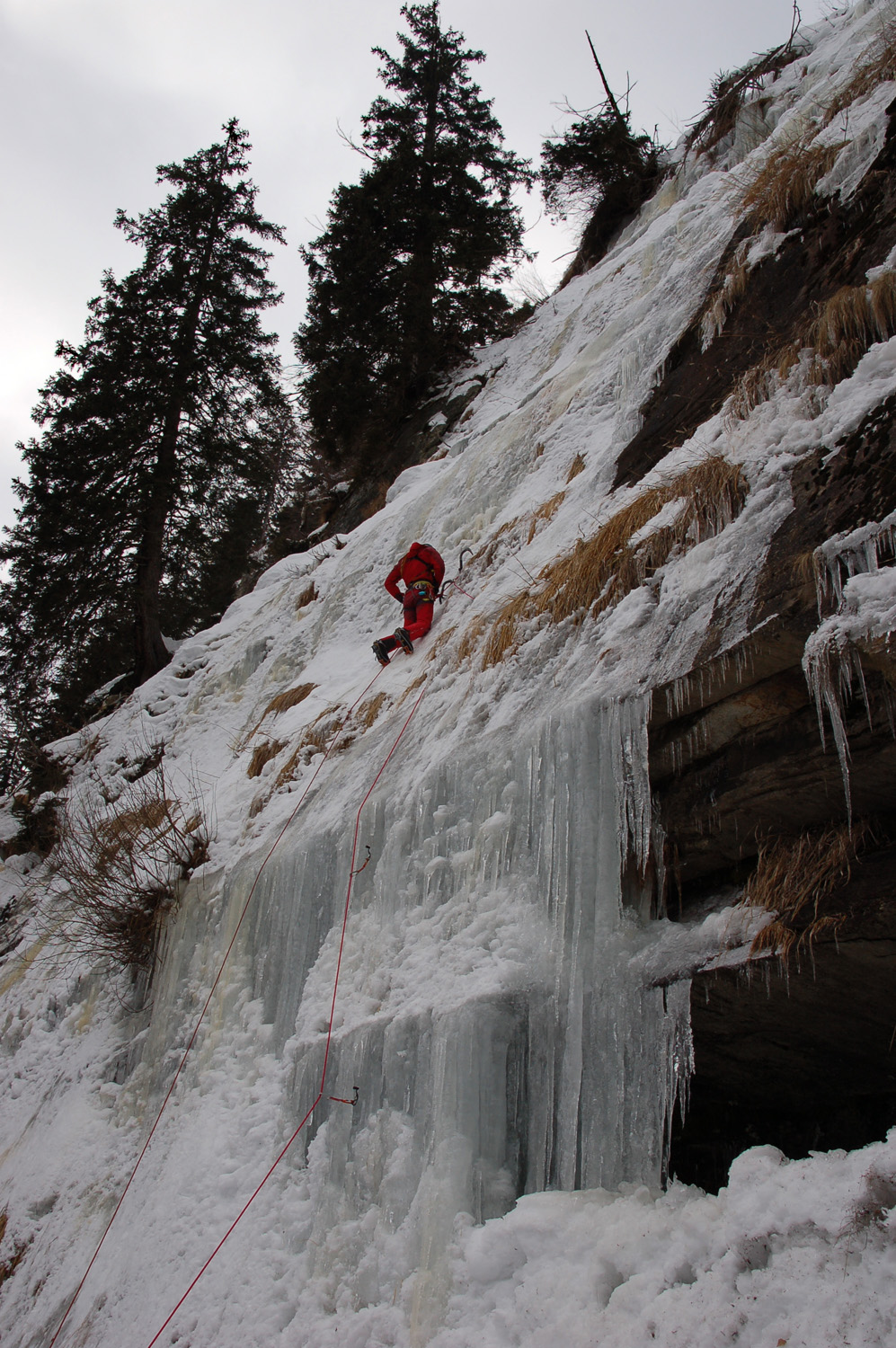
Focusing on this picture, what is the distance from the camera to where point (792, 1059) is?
2.55 meters

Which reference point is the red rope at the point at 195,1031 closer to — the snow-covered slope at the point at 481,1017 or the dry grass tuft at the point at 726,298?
the snow-covered slope at the point at 481,1017

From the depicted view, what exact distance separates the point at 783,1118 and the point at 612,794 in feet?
4.23

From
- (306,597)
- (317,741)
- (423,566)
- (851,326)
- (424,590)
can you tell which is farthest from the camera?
(306,597)

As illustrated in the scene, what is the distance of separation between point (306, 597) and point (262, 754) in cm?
298

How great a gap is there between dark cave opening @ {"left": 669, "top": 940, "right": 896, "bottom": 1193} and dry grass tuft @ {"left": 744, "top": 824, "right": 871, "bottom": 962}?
0.20 feet

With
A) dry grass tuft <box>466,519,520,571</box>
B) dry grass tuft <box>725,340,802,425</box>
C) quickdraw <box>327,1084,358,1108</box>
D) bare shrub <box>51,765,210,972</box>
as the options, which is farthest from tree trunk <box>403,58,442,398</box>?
quickdraw <box>327,1084,358,1108</box>

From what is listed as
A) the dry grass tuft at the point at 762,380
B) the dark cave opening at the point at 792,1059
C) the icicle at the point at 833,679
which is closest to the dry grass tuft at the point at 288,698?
the dry grass tuft at the point at 762,380

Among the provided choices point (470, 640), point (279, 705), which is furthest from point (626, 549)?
point (279, 705)

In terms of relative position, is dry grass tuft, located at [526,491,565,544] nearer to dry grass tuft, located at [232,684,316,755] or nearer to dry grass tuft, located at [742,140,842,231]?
dry grass tuft, located at [742,140,842,231]

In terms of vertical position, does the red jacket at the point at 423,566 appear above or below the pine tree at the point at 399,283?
below

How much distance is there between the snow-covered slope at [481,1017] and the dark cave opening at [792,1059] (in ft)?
0.49

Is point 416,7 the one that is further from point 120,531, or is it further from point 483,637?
point 483,637

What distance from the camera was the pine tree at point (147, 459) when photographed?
1234 centimetres

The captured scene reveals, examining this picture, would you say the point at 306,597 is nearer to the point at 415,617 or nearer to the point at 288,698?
the point at 288,698
